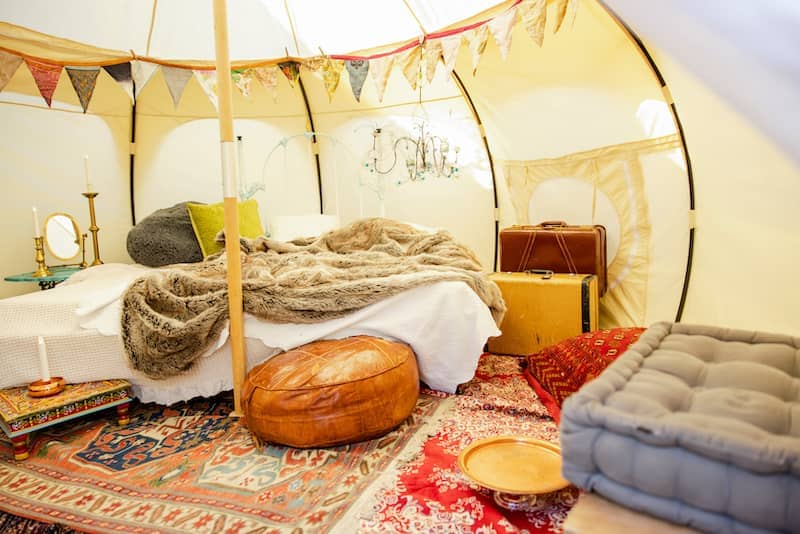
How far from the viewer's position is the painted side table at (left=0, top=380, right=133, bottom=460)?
166cm

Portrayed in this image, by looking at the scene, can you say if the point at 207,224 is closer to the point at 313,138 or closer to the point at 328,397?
the point at 313,138

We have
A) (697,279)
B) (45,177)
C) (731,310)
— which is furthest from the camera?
(45,177)

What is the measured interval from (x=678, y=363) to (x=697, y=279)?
71.1 inches

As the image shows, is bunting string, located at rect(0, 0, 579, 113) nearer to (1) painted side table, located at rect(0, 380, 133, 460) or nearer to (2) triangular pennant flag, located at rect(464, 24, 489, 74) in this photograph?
(2) triangular pennant flag, located at rect(464, 24, 489, 74)

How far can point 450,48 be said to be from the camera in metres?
2.98

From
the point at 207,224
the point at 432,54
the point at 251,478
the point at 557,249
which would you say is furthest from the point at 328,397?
the point at 432,54

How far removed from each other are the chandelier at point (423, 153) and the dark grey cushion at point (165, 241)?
1583mm

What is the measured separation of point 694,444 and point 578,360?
4.14 feet

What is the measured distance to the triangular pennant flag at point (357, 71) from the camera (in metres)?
3.40

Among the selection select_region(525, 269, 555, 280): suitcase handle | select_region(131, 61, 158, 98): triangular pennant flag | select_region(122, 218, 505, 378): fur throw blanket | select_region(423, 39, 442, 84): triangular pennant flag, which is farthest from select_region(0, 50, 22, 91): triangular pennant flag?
select_region(525, 269, 555, 280): suitcase handle

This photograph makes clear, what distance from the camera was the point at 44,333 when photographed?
1.87 meters

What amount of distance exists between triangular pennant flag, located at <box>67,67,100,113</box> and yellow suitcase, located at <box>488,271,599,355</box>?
110 inches

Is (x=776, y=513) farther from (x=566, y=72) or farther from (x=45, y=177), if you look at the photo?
(x=45, y=177)

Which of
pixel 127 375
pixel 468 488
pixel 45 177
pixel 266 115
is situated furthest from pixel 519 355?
pixel 45 177
